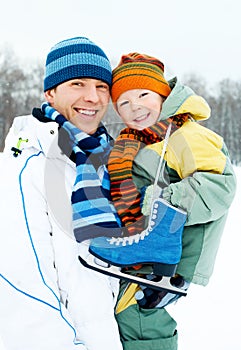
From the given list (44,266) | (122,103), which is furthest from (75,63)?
(44,266)

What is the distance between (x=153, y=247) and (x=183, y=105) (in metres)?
0.62

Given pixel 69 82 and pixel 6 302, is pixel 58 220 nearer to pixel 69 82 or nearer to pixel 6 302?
pixel 6 302

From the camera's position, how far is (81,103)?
1936 millimetres

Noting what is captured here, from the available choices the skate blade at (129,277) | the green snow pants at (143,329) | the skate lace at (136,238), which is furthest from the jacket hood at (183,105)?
the green snow pants at (143,329)

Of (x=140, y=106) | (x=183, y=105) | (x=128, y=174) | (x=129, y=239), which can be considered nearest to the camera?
(x=129, y=239)

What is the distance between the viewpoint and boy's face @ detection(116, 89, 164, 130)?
2105 millimetres

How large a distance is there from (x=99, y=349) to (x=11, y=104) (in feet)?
115

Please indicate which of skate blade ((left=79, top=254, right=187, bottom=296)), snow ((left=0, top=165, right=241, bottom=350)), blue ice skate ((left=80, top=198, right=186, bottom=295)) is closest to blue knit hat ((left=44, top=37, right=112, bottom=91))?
blue ice skate ((left=80, top=198, right=186, bottom=295))

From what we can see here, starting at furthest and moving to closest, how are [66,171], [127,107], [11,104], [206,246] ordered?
1. [11,104]
2. [127,107]
3. [206,246]
4. [66,171]

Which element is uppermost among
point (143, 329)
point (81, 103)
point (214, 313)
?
point (81, 103)

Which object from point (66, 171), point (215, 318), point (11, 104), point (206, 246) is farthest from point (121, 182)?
point (11, 104)

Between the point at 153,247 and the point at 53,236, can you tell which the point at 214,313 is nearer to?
the point at 153,247

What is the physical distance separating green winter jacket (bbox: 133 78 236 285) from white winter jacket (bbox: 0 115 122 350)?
34cm

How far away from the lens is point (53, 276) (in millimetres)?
1674
